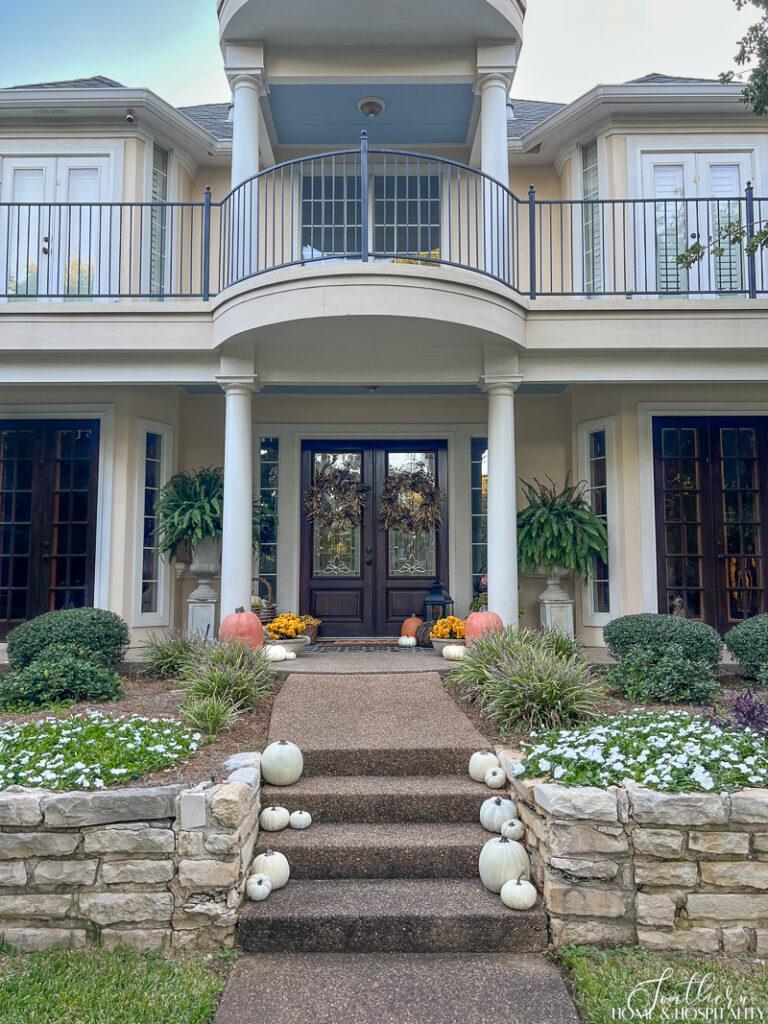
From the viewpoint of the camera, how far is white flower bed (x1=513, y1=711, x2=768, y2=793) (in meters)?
3.36

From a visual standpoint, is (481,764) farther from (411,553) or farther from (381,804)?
(411,553)

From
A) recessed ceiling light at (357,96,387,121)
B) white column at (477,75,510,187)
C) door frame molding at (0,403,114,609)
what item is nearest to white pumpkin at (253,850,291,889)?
door frame molding at (0,403,114,609)

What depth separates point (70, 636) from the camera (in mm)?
5883

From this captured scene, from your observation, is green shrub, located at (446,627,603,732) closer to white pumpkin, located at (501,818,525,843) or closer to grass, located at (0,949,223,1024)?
white pumpkin, located at (501,818,525,843)

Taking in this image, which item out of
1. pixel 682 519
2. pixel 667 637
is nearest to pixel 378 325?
pixel 667 637

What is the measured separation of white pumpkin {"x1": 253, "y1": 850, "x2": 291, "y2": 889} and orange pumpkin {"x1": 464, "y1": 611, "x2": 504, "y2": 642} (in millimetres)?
3076

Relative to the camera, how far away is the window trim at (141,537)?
313 inches

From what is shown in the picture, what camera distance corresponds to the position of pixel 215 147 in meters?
8.68

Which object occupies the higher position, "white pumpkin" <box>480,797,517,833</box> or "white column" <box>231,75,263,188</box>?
"white column" <box>231,75,263,188</box>

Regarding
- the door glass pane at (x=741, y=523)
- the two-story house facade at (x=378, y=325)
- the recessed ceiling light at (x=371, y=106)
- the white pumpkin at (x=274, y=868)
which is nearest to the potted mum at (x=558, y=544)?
the two-story house facade at (x=378, y=325)

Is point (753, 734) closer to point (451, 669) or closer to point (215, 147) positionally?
point (451, 669)

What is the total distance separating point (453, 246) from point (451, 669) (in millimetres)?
5288

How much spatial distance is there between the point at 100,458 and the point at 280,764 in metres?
5.24

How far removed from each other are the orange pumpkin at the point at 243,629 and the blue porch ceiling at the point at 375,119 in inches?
220
